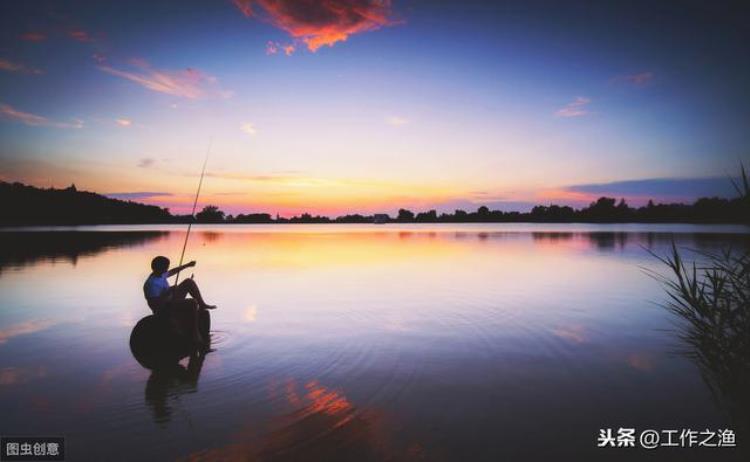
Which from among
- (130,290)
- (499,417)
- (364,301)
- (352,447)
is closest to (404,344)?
(499,417)

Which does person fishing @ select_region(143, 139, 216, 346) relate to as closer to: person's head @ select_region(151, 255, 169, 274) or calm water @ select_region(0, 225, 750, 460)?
person's head @ select_region(151, 255, 169, 274)

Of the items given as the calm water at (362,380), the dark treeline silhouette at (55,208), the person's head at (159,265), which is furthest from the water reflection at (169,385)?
the dark treeline silhouette at (55,208)

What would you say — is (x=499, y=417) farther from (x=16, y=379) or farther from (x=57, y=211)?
(x=57, y=211)

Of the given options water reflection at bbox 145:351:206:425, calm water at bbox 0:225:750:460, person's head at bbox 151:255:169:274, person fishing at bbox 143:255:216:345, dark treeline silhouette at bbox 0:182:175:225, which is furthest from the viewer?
dark treeline silhouette at bbox 0:182:175:225

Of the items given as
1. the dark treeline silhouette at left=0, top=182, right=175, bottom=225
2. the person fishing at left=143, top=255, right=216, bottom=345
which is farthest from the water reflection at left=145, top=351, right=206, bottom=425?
the dark treeline silhouette at left=0, top=182, right=175, bottom=225

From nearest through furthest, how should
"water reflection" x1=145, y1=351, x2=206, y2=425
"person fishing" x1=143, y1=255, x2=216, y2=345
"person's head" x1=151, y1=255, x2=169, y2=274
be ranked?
"water reflection" x1=145, y1=351, x2=206, y2=425
"person fishing" x1=143, y1=255, x2=216, y2=345
"person's head" x1=151, y1=255, x2=169, y2=274

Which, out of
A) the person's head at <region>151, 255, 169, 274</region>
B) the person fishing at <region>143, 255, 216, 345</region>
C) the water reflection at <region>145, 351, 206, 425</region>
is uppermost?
the person's head at <region>151, 255, 169, 274</region>

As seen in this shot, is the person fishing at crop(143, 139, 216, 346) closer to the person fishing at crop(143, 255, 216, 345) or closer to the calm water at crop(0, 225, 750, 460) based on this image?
the person fishing at crop(143, 255, 216, 345)

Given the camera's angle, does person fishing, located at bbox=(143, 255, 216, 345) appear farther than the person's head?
No

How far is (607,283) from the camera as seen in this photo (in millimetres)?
19359

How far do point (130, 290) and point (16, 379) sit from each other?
35.7ft

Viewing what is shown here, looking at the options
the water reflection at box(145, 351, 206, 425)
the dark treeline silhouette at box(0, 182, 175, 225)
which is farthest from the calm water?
the dark treeline silhouette at box(0, 182, 175, 225)

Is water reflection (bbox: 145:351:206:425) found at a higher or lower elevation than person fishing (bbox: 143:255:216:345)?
lower

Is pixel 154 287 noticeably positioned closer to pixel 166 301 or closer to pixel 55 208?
pixel 166 301
